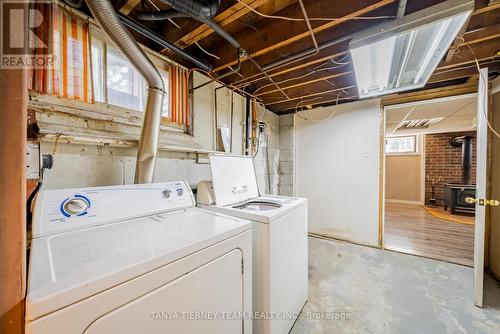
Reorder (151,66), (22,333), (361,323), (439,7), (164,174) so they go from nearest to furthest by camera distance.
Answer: (22,333) → (439,7) → (151,66) → (361,323) → (164,174)

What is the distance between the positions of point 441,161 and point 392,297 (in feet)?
18.8

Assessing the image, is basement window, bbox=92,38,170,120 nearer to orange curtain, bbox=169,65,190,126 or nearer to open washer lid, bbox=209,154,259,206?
orange curtain, bbox=169,65,190,126

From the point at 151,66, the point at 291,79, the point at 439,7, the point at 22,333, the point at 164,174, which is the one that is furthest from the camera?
the point at 291,79

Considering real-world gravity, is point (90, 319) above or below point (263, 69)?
below

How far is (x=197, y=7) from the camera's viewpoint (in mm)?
1110

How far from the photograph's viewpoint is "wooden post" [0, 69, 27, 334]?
43 centimetres

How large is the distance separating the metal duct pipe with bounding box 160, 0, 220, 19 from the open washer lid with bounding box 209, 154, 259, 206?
0.92 metres

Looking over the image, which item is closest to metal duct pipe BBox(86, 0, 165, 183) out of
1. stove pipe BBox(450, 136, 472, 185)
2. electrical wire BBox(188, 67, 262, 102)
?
electrical wire BBox(188, 67, 262, 102)

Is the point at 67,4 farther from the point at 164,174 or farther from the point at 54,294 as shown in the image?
the point at 54,294

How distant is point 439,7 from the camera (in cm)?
108

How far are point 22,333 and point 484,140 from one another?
2.70 meters

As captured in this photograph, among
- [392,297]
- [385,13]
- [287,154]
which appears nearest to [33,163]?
[385,13]

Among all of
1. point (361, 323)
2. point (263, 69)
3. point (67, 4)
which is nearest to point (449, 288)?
point (361, 323)

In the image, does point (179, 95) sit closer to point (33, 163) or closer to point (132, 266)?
point (33, 163)
